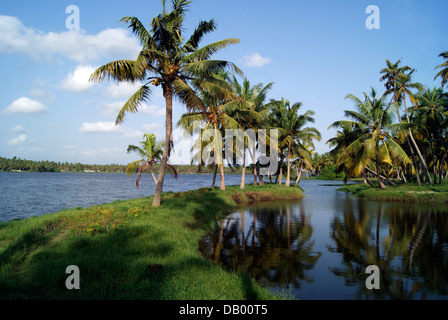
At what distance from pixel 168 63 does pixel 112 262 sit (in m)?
11.1

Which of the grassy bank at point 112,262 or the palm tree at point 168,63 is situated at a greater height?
the palm tree at point 168,63

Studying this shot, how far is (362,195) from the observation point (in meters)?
34.8

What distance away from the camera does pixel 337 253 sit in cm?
1124

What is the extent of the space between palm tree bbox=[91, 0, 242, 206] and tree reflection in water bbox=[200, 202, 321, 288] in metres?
5.13

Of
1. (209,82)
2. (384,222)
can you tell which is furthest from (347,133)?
(209,82)

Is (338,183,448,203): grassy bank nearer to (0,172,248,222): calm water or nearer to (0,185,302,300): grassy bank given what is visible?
(0,185,302,300): grassy bank

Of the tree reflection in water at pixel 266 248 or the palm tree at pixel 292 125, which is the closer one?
the tree reflection in water at pixel 266 248

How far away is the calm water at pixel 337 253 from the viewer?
7.73m

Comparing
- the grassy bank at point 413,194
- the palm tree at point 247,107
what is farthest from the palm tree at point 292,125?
the grassy bank at point 413,194

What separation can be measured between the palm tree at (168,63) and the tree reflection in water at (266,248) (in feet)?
16.8

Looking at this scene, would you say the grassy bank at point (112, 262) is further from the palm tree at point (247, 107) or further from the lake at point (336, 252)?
the palm tree at point (247, 107)

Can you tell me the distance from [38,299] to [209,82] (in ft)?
41.1

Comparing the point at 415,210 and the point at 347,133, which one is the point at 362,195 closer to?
the point at 347,133

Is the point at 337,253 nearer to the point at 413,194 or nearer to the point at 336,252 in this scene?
the point at 336,252
